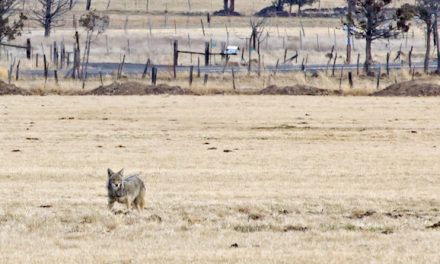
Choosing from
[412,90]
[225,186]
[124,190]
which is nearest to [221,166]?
[225,186]

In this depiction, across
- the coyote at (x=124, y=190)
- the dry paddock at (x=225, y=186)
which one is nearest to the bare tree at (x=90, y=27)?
the dry paddock at (x=225, y=186)

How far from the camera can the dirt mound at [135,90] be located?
5141cm

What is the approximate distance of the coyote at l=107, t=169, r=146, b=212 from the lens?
15.7 metres

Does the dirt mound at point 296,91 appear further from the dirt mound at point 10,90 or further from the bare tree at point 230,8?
the bare tree at point 230,8

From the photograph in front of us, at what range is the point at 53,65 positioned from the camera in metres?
73.9

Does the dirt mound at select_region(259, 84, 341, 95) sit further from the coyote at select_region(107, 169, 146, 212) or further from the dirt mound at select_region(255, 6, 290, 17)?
the dirt mound at select_region(255, 6, 290, 17)

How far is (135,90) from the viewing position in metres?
51.9

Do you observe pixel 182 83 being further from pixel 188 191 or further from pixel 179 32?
pixel 179 32

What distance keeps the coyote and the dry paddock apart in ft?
0.85

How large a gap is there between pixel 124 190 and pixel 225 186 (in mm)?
4674

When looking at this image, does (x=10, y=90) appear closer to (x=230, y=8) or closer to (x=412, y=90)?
(x=412, y=90)

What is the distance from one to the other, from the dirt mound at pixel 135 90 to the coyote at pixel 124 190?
34.7 meters

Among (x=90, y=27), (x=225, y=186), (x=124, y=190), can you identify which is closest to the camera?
(x=124, y=190)

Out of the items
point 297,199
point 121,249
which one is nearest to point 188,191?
point 297,199
